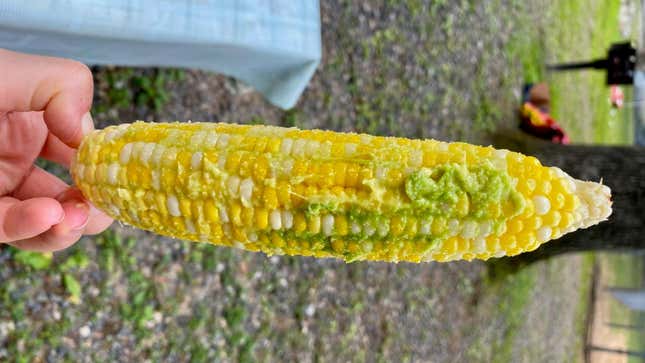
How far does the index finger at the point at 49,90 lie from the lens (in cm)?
144

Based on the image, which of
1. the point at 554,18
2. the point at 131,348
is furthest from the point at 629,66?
the point at 131,348

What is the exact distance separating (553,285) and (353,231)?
5829mm

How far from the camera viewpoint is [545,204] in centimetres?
115

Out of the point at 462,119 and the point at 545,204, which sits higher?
the point at 545,204

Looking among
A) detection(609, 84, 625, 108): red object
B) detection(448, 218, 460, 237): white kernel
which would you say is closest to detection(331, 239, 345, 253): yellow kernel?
detection(448, 218, 460, 237): white kernel

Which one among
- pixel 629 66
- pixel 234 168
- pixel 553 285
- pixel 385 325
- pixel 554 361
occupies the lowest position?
pixel 554 361

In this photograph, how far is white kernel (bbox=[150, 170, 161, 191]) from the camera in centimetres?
131

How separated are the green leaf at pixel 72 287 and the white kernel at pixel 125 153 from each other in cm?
155

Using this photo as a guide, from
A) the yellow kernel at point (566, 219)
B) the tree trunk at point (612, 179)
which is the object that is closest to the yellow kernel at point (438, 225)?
the yellow kernel at point (566, 219)

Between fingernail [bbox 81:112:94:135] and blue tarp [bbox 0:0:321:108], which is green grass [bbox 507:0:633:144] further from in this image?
fingernail [bbox 81:112:94:135]

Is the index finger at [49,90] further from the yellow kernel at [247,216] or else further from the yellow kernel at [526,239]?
the yellow kernel at [526,239]

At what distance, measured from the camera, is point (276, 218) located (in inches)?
49.3

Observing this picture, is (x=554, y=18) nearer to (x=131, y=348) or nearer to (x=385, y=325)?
(x=385, y=325)

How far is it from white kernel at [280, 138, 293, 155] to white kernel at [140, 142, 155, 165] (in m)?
0.29
